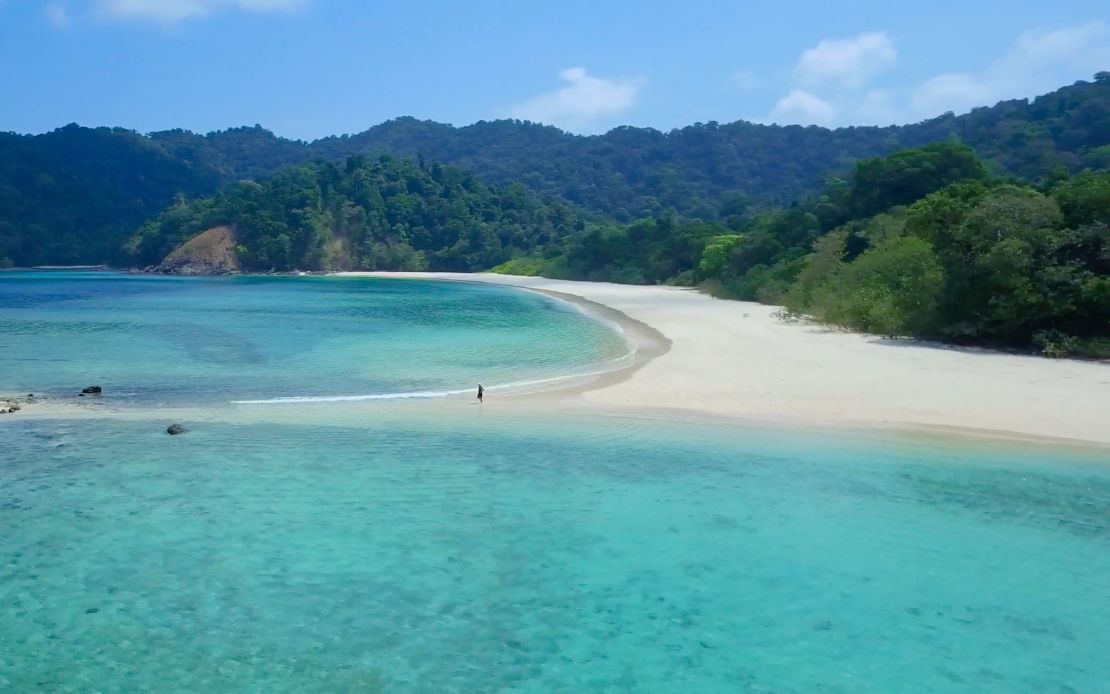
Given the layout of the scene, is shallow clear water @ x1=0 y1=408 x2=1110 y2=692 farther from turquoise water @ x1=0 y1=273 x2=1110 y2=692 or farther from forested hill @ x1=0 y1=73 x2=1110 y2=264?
forested hill @ x1=0 y1=73 x2=1110 y2=264

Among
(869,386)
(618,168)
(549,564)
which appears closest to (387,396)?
(869,386)

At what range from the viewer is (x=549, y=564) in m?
9.14

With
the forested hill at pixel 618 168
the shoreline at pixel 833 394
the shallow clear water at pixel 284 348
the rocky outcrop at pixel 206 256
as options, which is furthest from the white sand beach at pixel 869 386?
the rocky outcrop at pixel 206 256

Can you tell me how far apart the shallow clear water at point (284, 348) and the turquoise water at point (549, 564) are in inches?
230

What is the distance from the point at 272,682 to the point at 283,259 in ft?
370

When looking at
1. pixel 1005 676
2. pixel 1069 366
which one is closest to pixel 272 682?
pixel 1005 676

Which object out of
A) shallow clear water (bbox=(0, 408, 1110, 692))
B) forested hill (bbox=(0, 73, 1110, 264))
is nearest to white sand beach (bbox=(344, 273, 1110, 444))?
shallow clear water (bbox=(0, 408, 1110, 692))

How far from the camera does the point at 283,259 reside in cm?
11375

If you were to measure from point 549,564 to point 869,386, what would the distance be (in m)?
11.5

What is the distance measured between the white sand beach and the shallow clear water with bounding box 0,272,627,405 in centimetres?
341

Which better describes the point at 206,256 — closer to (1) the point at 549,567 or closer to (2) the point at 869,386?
(2) the point at 869,386

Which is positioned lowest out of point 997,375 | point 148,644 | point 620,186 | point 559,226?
point 148,644

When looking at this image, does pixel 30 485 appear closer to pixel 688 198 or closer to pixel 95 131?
pixel 688 198

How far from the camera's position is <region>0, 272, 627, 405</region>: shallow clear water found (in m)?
20.3
